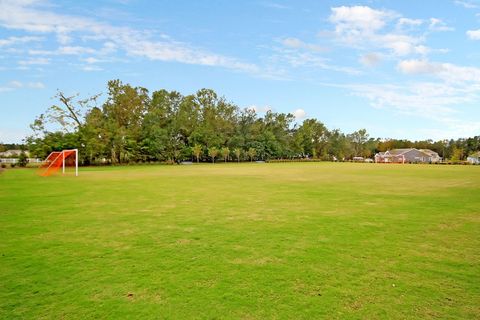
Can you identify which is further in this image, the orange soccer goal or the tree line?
the tree line

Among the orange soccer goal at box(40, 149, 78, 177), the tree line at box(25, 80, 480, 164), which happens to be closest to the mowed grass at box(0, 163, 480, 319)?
the orange soccer goal at box(40, 149, 78, 177)

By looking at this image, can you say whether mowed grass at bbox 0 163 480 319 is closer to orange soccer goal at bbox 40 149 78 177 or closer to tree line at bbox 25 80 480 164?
orange soccer goal at bbox 40 149 78 177

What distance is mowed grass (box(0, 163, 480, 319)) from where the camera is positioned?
4168mm

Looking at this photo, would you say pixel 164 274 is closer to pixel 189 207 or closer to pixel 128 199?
pixel 189 207

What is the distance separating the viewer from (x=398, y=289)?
4.70 m

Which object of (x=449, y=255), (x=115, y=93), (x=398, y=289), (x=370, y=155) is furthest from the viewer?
(x=370, y=155)

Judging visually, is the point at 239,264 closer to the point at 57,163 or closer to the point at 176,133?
the point at 57,163

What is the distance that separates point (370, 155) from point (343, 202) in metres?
126

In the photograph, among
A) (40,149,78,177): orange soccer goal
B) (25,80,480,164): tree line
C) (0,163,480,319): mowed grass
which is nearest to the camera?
(0,163,480,319): mowed grass

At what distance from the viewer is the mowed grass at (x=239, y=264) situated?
417 cm

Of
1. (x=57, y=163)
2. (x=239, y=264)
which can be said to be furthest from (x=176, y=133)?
(x=239, y=264)

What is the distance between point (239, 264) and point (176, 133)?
66.1 metres

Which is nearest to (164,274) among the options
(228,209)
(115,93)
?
(228,209)

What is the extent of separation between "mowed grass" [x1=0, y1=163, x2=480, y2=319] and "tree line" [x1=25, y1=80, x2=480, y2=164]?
4619cm
